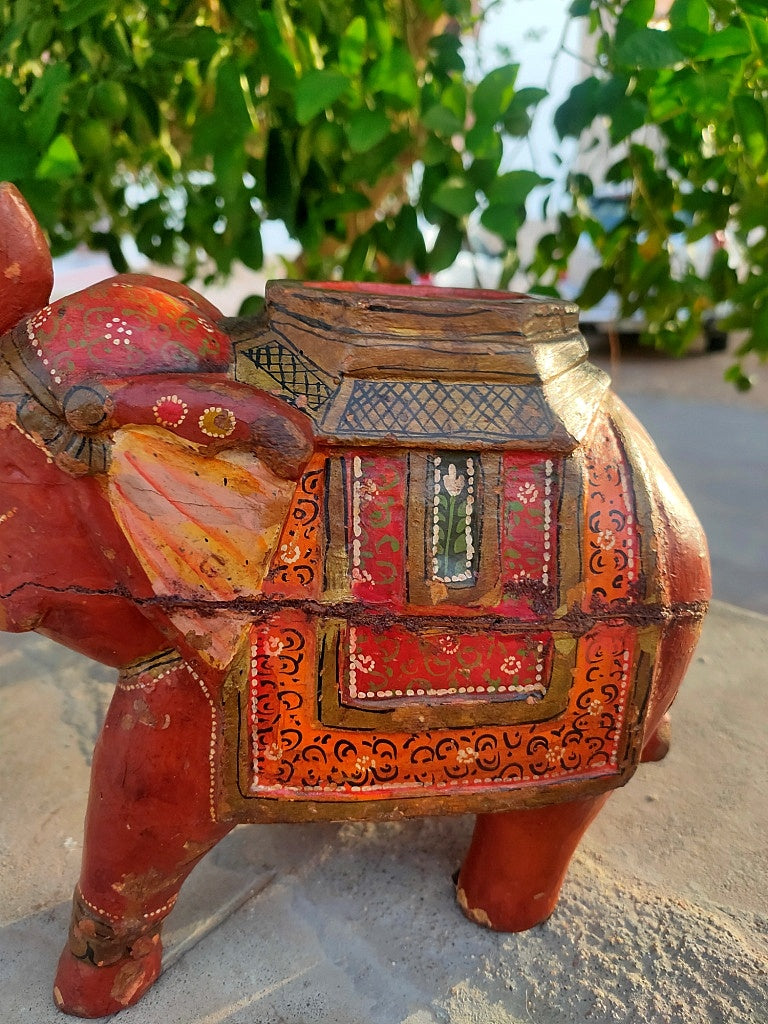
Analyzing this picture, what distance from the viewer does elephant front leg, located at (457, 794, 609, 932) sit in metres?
1.26

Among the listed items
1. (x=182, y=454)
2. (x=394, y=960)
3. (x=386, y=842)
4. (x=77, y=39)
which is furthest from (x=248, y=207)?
(x=394, y=960)

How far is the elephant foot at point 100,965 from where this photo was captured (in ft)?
3.88

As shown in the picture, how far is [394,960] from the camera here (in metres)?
1.31

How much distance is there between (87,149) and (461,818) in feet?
4.70

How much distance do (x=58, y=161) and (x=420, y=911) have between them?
4.48 feet

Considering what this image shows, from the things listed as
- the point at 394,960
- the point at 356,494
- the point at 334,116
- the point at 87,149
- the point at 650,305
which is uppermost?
the point at 334,116

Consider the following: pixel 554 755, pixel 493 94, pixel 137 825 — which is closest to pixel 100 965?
pixel 137 825

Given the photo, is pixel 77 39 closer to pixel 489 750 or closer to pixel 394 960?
pixel 489 750

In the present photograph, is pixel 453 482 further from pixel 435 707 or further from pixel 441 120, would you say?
pixel 441 120

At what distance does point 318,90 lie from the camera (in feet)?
4.31

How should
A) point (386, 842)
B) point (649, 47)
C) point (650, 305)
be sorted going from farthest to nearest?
point (650, 305), point (386, 842), point (649, 47)

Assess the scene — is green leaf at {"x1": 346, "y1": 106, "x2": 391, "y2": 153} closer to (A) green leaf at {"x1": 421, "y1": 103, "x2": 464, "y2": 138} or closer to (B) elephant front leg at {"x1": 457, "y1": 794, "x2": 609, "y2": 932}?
(A) green leaf at {"x1": 421, "y1": 103, "x2": 464, "y2": 138}

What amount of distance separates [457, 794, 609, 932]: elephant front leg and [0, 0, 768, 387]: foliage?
95 cm

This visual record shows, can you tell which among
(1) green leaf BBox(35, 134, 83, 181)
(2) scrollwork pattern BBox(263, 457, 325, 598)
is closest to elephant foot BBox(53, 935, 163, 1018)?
(2) scrollwork pattern BBox(263, 457, 325, 598)
